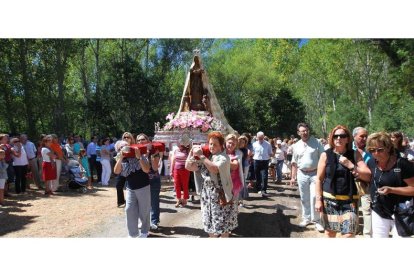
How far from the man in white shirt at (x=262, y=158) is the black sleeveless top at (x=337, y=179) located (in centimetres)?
561

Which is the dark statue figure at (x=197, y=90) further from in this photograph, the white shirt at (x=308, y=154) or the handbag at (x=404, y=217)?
the handbag at (x=404, y=217)

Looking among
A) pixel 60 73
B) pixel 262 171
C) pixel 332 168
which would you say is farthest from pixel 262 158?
pixel 60 73

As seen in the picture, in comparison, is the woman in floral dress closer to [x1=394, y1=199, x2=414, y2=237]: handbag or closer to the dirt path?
the dirt path

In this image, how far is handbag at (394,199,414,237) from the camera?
3686mm

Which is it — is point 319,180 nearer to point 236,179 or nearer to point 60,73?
point 236,179

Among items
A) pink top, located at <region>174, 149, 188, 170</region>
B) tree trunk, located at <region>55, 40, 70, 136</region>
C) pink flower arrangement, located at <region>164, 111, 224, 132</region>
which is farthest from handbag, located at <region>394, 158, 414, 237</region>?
tree trunk, located at <region>55, 40, 70, 136</region>

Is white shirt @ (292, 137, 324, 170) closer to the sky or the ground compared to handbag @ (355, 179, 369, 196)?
closer to the sky

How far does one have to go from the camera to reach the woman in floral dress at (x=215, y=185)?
462cm

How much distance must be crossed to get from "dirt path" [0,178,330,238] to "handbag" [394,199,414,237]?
96.1 inches

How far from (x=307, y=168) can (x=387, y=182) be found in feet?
8.74

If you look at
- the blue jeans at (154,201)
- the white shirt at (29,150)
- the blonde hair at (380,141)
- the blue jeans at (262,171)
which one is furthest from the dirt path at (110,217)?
the blonde hair at (380,141)

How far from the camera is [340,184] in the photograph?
3969 mm

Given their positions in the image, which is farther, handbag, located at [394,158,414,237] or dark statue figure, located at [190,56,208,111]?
dark statue figure, located at [190,56,208,111]
